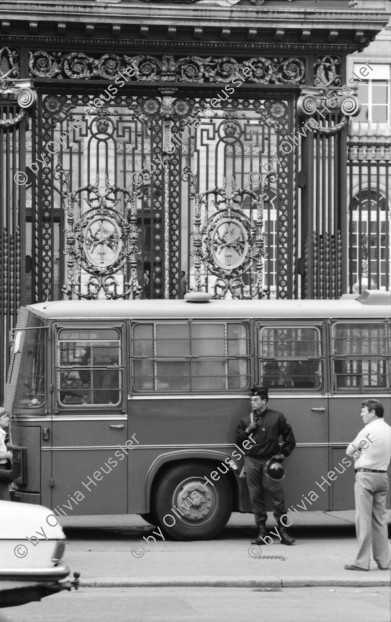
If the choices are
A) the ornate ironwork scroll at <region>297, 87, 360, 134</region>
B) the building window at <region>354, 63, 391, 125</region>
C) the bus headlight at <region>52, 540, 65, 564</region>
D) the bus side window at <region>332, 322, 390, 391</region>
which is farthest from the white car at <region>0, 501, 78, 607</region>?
the building window at <region>354, 63, 391, 125</region>

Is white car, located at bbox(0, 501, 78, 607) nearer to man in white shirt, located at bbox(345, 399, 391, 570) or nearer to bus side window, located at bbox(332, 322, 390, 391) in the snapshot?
man in white shirt, located at bbox(345, 399, 391, 570)

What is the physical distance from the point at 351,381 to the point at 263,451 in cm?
156

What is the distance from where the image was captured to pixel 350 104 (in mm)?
22188

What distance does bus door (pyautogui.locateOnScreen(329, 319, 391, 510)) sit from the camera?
18250 millimetres

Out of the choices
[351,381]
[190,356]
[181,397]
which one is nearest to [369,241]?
[351,381]

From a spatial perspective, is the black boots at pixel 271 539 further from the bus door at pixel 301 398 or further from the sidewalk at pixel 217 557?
the bus door at pixel 301 398

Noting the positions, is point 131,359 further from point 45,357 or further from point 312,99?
point 312,99

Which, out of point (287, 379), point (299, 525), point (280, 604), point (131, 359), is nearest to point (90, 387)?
point (131, 359)

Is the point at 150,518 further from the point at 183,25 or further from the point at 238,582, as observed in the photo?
the point at 183,25

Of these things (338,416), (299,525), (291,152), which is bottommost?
(299,525)

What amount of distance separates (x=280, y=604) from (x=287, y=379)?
→ 569 cm

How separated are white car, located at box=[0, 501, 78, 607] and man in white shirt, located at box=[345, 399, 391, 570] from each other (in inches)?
208

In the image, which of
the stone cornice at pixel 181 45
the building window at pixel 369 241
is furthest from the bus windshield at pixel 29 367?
the building window at pixel 369 241

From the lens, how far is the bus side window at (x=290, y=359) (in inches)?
718
